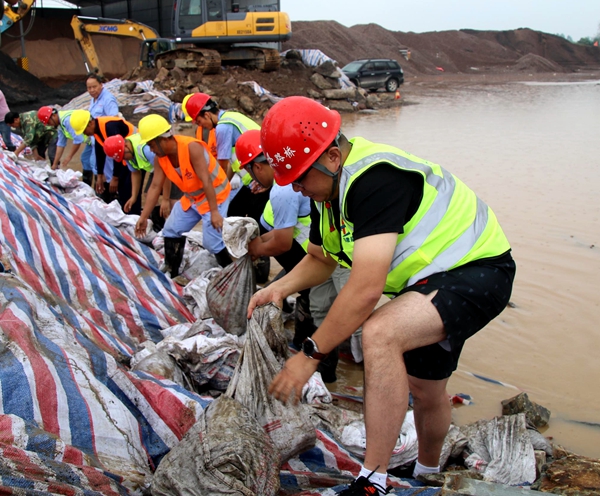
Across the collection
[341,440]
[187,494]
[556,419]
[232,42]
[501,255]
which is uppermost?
[232,42]

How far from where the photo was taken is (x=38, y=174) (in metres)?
6.00

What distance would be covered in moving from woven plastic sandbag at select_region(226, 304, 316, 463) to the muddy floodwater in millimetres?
1301

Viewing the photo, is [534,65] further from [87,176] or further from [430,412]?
[430,412]

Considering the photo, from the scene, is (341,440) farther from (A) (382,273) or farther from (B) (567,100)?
(B) (567,100)

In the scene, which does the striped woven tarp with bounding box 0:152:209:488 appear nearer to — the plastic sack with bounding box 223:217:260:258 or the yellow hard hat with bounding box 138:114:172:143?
the plastic sack with bounding box 223:217:260:258

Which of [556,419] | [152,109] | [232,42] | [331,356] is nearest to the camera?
[556,419]

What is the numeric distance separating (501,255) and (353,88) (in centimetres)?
Answer: 1902

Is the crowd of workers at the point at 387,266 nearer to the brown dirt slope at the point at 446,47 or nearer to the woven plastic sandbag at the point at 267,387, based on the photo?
the woven plastic sandbag at the point at 267,387

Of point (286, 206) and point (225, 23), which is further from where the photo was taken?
point (225, 23)

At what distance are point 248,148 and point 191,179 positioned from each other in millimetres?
1075

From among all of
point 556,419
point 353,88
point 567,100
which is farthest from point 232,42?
point 556,419

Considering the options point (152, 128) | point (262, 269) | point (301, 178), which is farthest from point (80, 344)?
point (262, 269)

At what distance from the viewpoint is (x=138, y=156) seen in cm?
568

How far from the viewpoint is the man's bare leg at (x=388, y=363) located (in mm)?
Result: 1691
